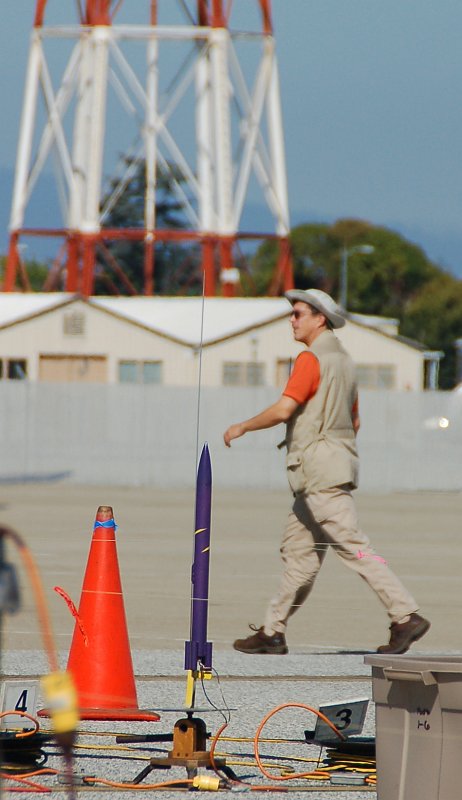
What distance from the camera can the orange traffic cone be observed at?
24.3 ft

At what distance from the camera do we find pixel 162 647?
10281mm

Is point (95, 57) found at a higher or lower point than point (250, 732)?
higher

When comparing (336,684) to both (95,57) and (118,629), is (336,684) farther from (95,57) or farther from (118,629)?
(95,57)

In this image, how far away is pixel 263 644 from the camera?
952 cm

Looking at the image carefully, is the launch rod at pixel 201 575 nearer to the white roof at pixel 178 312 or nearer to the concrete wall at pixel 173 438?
the concrete wall at pixel 173 438

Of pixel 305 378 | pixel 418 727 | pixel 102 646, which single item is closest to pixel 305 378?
pixel 305 378

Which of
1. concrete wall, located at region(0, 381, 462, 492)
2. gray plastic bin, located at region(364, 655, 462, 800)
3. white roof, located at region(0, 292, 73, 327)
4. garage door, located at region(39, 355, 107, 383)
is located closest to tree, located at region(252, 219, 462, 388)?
white roof, located at region(0, 292, 73, 327)

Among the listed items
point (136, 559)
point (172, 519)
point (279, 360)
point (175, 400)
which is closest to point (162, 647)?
point (136, 559)

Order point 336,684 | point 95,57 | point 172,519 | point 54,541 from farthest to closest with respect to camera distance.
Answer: point 95,57 → point 172,519 → point 54,541 → point 336,684

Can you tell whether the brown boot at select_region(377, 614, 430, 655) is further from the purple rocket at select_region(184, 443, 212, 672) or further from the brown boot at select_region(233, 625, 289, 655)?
the purple rocket at select_region(184, 443, 212, 672)

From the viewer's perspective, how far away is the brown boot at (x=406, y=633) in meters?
9.05

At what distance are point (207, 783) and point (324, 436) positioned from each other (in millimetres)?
3616

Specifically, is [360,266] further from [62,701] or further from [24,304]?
→ [62,701]

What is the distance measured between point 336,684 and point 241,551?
8049mm
